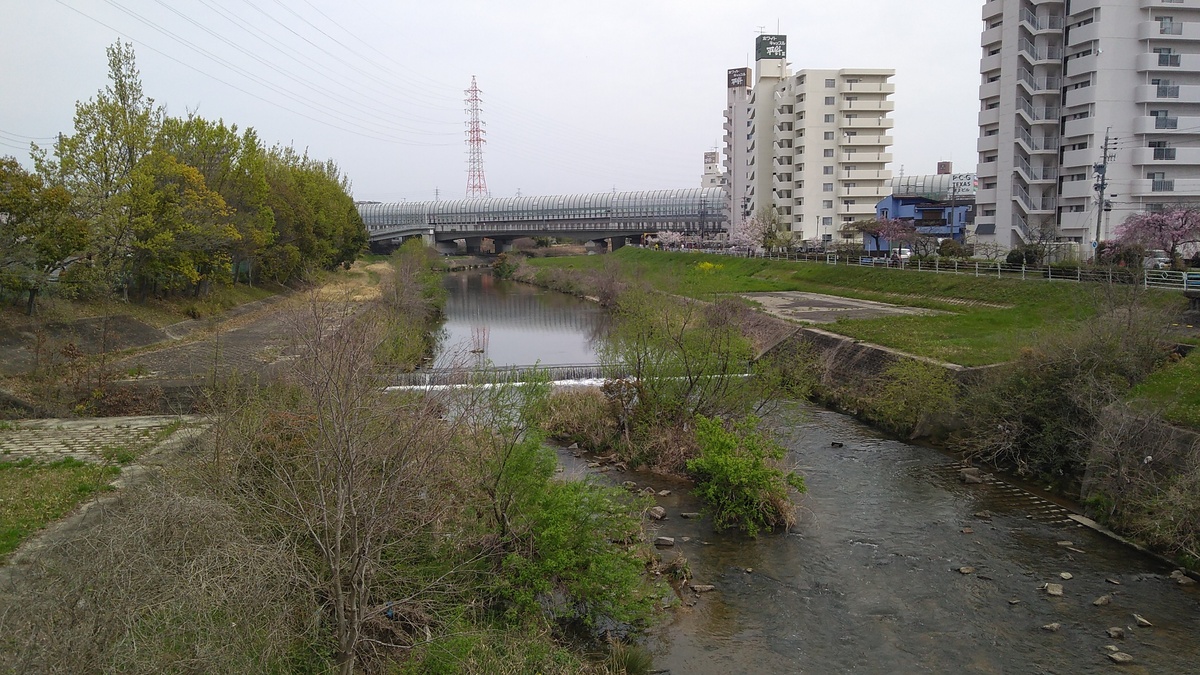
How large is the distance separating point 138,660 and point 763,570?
37.4ft

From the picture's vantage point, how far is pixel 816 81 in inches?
3162

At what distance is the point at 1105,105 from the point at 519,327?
37.8 meters

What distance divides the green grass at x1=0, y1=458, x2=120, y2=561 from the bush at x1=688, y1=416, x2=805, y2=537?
38.1 ft

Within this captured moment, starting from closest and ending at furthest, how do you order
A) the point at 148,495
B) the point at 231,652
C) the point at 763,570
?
the point at 231,652 → the point at 148,495 → the point at 763,570

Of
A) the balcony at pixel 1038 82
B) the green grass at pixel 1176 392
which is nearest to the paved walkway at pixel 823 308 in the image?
the green grass at pixel 1176 392

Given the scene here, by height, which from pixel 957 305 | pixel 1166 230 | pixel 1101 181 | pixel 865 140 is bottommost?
pixel 957 305

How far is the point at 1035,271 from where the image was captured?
38.1m

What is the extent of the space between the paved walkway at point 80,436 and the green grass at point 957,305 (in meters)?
16.7

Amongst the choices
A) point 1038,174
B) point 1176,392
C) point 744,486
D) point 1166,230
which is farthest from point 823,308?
point 744,486

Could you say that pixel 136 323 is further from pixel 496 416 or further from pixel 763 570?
pixel 763 570

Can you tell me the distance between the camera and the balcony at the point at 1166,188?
1949 inches

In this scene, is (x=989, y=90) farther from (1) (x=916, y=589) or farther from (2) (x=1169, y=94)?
(1) (x=916, y=589)

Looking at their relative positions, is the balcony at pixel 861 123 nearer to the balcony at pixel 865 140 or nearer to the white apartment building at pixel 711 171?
the balcony at pixel 865 140

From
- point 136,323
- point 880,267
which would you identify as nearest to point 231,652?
point 136,323
